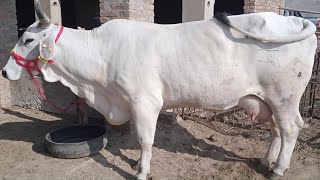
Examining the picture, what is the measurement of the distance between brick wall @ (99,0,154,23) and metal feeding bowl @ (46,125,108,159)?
1.66 metres

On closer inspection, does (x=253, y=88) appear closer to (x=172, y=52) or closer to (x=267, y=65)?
(x=267, y=65)

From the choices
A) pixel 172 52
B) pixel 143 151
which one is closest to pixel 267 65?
pixel 172 52

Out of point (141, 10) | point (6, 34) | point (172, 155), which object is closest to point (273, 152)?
point (172, 155)

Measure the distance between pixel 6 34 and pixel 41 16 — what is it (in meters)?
3.00

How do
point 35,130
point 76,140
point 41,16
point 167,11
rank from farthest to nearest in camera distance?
1. point 167,11
2. point 35,130
3. point 76,140
4. point 41,16

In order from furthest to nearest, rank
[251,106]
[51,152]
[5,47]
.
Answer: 1. [5,47]
2. [51,152]
3. [251,106]

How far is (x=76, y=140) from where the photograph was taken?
4.94m

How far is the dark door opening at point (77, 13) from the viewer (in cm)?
1033

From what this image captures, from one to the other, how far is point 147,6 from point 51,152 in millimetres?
2599

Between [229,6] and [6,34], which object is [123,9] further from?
[229,6]

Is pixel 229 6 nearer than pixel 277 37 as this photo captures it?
No

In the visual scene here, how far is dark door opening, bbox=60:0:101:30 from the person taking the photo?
10328mm

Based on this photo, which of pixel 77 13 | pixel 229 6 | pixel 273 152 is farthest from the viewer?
pixel 77 13

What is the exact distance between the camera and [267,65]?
11.9 feet
